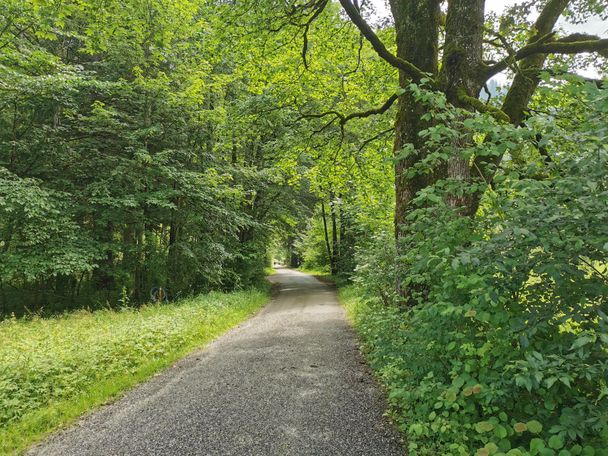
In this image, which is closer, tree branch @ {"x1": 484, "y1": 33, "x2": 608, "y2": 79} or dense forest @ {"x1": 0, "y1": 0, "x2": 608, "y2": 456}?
dense forest @ {"x1": 0, "y1": 0, "x2": 608, "y2": 456}

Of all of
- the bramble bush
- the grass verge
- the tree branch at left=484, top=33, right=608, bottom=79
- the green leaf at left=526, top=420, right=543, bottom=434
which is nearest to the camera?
the bramble bush

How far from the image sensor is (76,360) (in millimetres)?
5879

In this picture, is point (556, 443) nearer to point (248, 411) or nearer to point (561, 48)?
point (248, 411)

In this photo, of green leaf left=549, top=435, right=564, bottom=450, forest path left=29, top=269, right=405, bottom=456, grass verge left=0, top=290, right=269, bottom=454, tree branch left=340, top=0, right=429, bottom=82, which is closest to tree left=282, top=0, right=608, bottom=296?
tree branch left=340, top=0, right=429, bottom=82

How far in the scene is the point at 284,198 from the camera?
806 inches

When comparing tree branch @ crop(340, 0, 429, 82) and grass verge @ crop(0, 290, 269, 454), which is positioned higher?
tree branch @ crop(340, 0, 429, 82)

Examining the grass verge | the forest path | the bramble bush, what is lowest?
the forest path

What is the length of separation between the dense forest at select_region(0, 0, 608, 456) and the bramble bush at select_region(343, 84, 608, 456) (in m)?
0.02

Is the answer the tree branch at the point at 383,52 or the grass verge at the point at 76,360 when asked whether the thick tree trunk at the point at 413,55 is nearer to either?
the tree branch at the point at 383,52

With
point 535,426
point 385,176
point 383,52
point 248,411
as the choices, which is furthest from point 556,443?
point 385,176

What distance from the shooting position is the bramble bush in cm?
215

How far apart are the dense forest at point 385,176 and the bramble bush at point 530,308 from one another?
0.02 metres

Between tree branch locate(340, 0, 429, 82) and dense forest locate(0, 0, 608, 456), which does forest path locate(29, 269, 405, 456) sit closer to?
dense forest locate(0, 0, 608, 456)

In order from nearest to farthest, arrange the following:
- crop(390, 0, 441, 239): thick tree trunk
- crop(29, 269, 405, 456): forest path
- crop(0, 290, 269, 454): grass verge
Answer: crop(29, 269, 405, 456): forest path < crop(0, 290, 269, 454): grass verge < crop(390, 0, 441, 239): thick tree trunk
